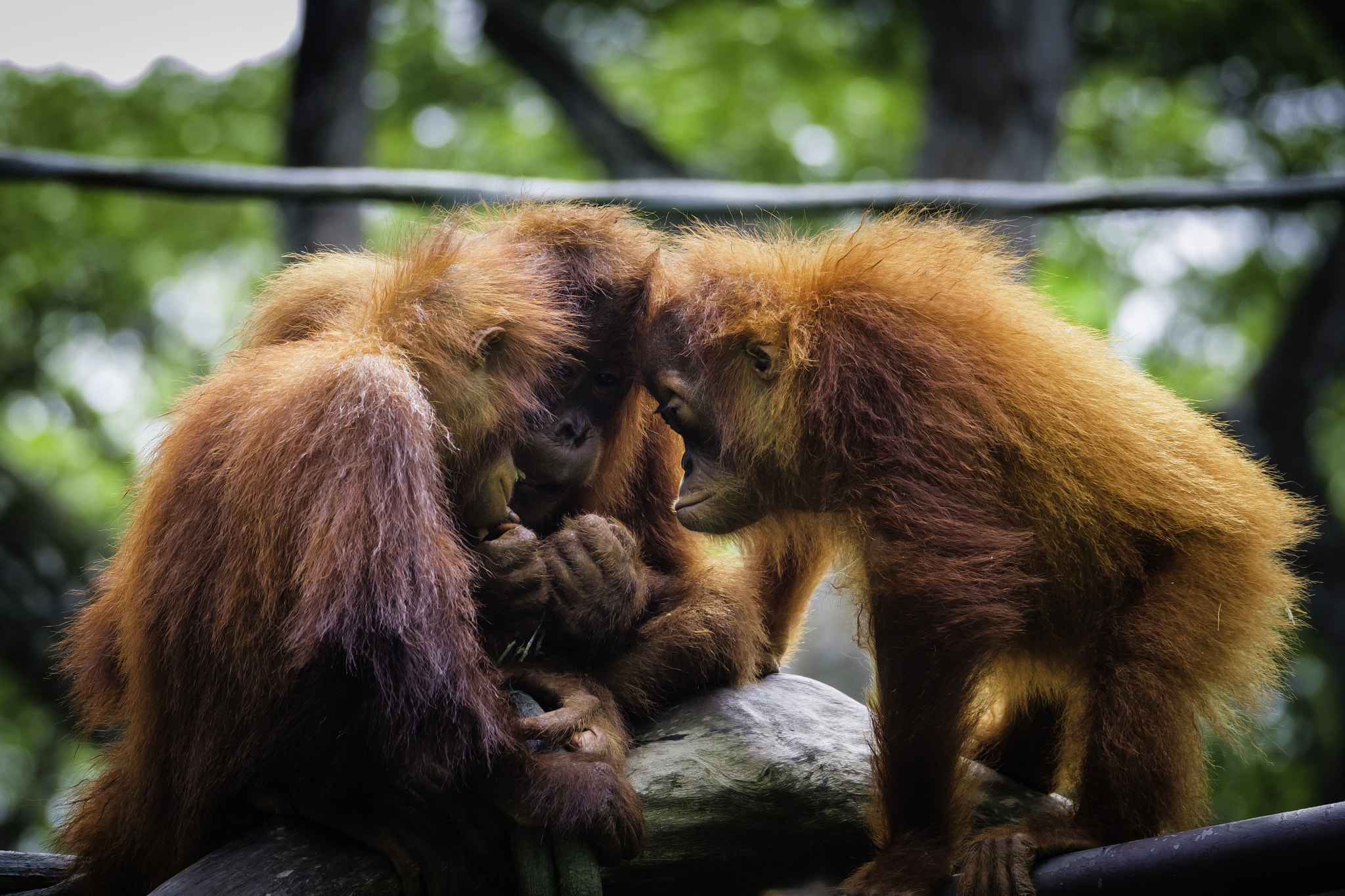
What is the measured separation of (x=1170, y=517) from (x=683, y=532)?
41.0 inches

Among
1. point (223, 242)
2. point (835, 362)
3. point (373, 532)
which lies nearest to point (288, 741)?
point (373, 532)

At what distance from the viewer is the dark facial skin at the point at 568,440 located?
218cm

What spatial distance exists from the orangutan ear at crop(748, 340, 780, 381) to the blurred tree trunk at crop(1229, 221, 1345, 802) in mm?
5726

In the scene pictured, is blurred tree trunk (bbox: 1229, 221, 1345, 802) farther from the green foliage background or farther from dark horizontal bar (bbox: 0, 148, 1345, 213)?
dark horizontal bar (bbox: 0, 148, 1345, 213)

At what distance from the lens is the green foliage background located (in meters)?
7.62

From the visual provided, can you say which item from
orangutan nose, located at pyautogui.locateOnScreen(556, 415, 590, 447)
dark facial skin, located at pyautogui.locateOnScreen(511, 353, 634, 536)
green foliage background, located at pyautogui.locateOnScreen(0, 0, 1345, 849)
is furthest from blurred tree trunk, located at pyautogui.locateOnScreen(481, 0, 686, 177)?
orangutan nose, located at pyautogui.locateOnScreen(556, 415, 590, 447)

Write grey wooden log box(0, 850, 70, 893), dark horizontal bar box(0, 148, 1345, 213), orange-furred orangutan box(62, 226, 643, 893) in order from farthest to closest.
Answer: dark horizontal bar box(0, 148, 1345, 213) → grey wooden log box(0, 850, 70, 893) → orange-furred orangutan box(62, 226, 643, 893)

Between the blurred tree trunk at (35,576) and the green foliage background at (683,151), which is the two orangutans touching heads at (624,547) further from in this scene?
the green foliage background at (683,151)

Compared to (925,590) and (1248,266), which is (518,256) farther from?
(1248,266)

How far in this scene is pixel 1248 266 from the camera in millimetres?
8141

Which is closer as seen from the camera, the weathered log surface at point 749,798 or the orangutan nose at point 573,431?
the weathered log surface at point 749,798

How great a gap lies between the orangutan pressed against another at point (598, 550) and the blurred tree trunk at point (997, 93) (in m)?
4.34

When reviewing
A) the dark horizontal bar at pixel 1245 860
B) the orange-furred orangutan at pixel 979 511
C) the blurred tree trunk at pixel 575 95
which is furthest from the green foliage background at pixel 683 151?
the dark horizontal bar at pixel 1245 860

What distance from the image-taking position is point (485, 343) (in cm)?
204
